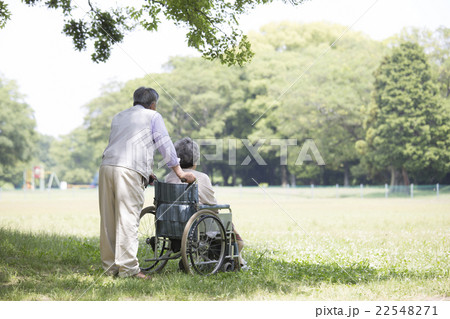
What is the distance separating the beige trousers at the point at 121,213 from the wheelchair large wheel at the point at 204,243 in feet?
1.54

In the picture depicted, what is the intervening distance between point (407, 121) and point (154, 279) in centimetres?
2824

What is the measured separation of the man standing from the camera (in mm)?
4230

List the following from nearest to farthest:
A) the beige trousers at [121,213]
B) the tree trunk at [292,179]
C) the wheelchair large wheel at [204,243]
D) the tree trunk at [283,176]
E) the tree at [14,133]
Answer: the wheelchair large wheel at [204,243] → the beige trousers at [121,213] → the tree at [14,133] → the tree trunk at [283,176] → the tree trunk at [292,179]

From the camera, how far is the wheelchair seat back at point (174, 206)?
4273mm

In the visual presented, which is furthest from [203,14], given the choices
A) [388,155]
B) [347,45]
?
→ [347,45]

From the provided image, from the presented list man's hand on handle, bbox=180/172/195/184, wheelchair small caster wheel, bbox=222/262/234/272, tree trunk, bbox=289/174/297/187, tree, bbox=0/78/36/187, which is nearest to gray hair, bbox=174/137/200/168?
man's hand on handle, bbox=180/172/195/184

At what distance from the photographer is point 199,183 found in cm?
449

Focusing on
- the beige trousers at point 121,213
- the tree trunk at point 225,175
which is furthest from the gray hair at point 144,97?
the tree trunk at point 225,175

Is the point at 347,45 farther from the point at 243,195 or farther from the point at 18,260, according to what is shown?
the point at 18,260
